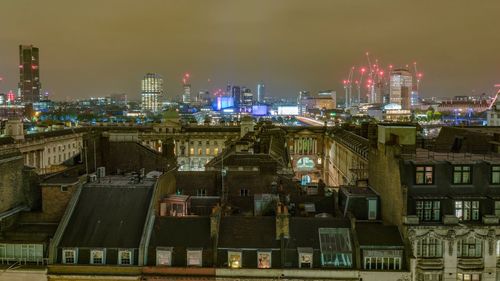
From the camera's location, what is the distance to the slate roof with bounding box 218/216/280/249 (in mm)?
39375

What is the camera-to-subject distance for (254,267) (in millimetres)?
38594

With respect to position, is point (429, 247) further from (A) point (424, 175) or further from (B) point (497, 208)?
(B) point (497, 208)

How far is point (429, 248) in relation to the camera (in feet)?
129

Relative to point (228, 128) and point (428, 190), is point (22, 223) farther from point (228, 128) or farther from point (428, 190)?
point (228, 128)

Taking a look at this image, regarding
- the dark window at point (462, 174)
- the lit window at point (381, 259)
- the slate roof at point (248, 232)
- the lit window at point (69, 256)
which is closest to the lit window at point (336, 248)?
the lit window at point (381, 259)

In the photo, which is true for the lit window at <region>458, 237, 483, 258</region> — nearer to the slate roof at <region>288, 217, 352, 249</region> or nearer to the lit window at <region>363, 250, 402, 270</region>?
Result: the lit window at <region>363, 250, 402, 270</region>

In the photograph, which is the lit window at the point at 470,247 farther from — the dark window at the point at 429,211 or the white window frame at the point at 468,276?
the dark window at the point at 429,211

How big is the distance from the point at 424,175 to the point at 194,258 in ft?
60.3

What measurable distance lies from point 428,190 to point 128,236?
22.6 metres

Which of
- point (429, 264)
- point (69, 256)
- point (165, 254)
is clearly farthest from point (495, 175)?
point (69, 256)

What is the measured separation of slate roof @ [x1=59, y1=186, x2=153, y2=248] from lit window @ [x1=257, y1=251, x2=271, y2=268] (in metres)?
8.75

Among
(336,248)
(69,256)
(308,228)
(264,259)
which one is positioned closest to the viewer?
(264,259)

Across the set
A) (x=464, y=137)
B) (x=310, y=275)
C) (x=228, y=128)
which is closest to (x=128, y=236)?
(x=310, y=275)

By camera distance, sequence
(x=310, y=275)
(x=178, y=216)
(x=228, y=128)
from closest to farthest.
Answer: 1. (x=310, y=275)
2. (x=178, y=216)
3. (x=228, y=128)
